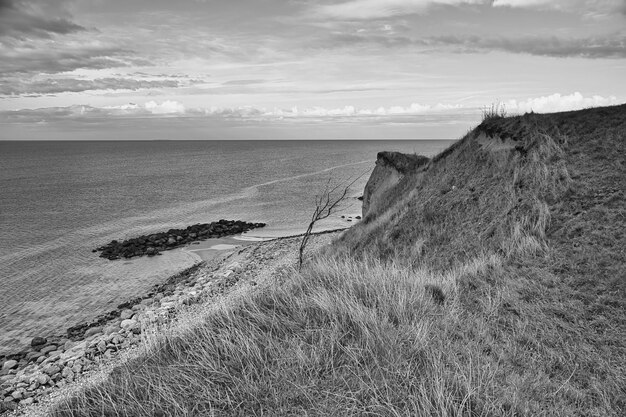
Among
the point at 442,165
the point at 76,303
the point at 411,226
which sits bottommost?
the point at 76,303

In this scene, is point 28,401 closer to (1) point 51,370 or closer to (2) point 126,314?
(1) point 51,370

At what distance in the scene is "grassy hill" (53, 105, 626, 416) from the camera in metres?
4.68

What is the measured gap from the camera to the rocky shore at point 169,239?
3412cm

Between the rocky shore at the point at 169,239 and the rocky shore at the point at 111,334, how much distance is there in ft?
23.3

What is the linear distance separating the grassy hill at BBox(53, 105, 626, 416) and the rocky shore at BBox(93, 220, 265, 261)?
28563 mm

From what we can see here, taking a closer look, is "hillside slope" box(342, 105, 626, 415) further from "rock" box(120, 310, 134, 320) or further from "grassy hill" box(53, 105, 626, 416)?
"rock" box(120, 310, 134, 320)

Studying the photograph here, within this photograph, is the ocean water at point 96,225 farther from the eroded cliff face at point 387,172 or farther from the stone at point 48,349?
the eroded cliff face at point 387,172

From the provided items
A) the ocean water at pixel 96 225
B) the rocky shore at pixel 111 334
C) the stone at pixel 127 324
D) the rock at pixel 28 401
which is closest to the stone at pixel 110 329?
the rocky shore at pixel 111 334

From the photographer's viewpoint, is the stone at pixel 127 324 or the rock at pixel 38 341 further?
the stone at pixel 127 324

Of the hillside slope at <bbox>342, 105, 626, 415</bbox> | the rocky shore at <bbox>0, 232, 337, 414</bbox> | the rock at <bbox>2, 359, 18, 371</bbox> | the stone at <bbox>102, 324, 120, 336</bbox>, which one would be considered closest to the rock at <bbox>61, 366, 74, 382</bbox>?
the rocky shore at <bbox>0, 232, 337, 414</bbox>

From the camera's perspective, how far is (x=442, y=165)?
20.5 m

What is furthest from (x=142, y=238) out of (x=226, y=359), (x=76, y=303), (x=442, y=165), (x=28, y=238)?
(x=226, y=359)

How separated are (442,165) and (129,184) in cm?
7468

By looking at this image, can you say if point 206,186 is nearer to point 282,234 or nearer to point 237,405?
point 282,234
